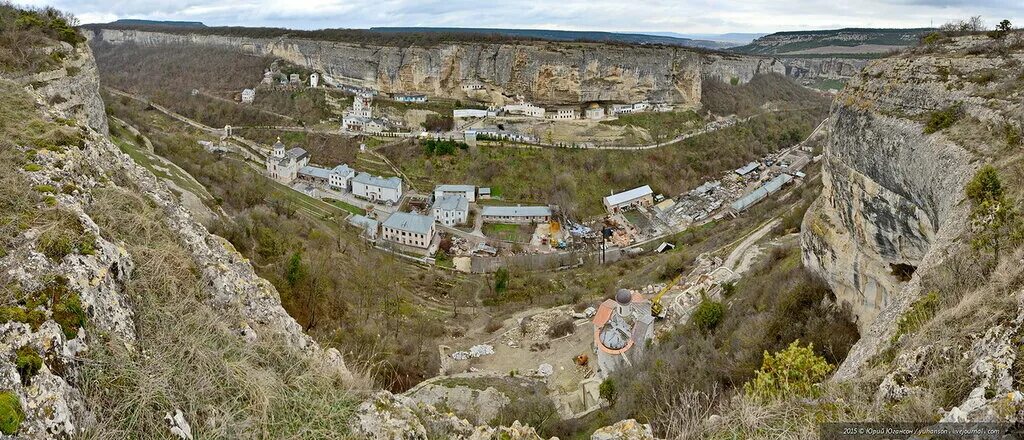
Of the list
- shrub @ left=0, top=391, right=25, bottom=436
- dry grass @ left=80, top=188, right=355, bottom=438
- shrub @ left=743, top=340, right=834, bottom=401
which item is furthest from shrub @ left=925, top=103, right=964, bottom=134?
shrub @ left=0, top=391, right=25, bottom=436

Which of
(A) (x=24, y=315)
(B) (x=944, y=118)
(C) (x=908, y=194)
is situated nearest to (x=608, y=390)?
(C) (x=908, y=194)

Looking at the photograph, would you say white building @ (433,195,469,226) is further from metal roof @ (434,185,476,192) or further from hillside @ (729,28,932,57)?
hillside @ (729,28,932,57)

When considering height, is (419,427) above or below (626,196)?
above

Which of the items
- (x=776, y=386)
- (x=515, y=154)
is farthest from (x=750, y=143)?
(x=776, y=386)

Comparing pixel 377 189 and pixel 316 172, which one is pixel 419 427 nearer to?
pixel 377 189

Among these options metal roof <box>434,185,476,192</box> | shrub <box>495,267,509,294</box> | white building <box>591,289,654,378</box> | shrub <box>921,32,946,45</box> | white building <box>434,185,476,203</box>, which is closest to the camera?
shrub <box>921,32,946,45</box>

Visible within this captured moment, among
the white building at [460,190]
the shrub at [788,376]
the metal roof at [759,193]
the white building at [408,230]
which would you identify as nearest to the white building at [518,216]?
the white building at [460,190]

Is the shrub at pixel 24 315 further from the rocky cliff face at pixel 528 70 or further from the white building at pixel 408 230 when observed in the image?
the rocky cliff face at pixel 528 70
